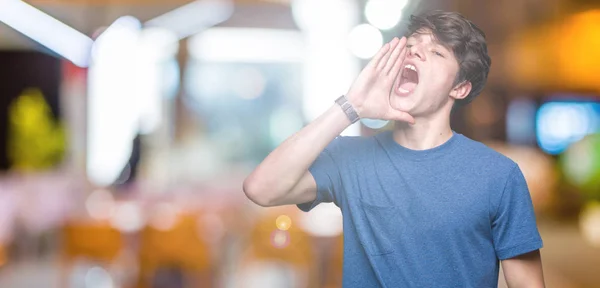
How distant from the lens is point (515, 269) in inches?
55.1

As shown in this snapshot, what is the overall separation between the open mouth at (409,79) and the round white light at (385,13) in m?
0.28

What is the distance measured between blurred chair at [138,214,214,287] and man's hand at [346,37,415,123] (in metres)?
3.86

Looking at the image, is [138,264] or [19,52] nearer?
[138,264]

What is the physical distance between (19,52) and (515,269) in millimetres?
10944

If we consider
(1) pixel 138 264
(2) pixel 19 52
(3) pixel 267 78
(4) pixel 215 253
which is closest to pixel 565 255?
(3) pixel 267 78

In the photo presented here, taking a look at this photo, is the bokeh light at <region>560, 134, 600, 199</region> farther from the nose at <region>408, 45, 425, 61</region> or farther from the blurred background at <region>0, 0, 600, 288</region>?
the nose at <region>408, 45, 425, 61</region>

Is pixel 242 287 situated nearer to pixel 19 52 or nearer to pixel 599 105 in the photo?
pixel 599 105

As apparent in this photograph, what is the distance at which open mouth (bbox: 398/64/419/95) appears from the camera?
1.40 meters

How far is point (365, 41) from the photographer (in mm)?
2178

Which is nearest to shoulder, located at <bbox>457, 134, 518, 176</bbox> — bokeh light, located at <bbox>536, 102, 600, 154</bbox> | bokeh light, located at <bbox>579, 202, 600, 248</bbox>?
bokeh light, located at <bbox>536, 102, 600, 154</bbox>

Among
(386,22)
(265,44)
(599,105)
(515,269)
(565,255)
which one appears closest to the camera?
(515,269)

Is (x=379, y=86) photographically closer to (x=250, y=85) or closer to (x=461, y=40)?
(x=461, y=40)

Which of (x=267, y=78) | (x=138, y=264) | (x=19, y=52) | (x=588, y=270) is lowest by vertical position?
(x=588, y=270)

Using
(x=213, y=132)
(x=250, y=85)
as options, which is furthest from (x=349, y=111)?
(x=250, y=85)
